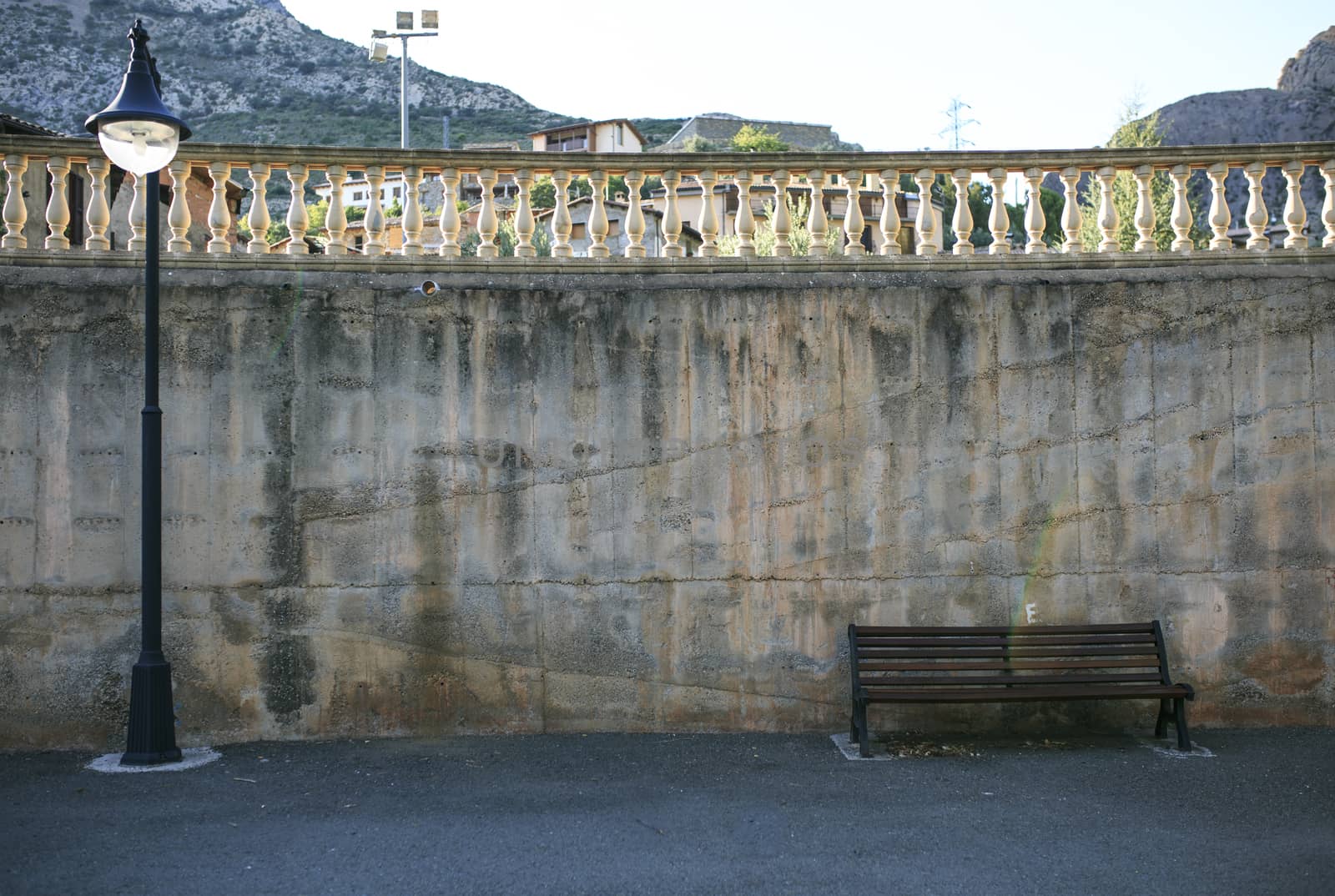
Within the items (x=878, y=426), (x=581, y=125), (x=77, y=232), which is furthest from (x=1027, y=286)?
(x=581, y=125)

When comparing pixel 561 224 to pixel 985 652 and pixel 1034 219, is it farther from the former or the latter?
pixel 985 652

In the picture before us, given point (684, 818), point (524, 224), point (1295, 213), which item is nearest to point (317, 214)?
point (524, 224)

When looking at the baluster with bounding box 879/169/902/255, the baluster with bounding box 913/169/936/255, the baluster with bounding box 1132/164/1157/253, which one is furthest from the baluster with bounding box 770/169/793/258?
the baluster with bounding box 1132/164/1157/253

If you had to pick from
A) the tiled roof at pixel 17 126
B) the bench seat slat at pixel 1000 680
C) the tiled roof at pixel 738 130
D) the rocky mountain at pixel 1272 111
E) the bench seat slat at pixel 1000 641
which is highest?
the tiled roof at pixel 738 130

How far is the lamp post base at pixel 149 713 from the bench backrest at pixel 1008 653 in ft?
14.8

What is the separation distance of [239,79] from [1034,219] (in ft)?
286

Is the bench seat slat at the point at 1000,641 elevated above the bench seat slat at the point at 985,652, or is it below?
above

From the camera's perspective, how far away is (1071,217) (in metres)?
8.16

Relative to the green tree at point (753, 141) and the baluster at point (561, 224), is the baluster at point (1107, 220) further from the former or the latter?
the green tree at point (753, 141)

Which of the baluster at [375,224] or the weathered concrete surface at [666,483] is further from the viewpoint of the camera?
the baluster at [375,224]

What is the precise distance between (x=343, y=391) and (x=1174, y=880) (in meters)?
5.88

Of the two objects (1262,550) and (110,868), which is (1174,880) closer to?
(1262,550)

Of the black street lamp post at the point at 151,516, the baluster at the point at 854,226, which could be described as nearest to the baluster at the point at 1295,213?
the baluster at the point at 854,226

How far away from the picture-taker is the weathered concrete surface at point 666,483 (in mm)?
7578
